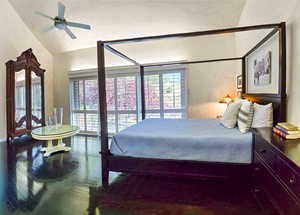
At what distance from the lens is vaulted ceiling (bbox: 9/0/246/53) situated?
381cm

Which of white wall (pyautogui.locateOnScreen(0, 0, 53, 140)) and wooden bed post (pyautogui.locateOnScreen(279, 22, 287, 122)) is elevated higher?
white wall (pyautogui.locateOnScreen(0, 0, 53, 140))

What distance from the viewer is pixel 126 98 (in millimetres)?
5559

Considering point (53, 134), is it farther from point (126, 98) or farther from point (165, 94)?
point (165, 94)

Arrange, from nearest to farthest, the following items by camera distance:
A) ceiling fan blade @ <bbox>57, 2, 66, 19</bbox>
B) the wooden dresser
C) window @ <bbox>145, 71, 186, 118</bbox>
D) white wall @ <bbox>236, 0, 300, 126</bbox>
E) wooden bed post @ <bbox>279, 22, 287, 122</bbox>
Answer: the wooden dresser < white wall @ <bbox>236, 0, 300, 126</bbox> < wooden bed post @ <bbox>279, 22, 287, 122</bbox> < ceiling fan blade @ <bbox>57, 2, 66, 19</bbox> < window @ <bbox>145, 71, 186, 118</bbox>

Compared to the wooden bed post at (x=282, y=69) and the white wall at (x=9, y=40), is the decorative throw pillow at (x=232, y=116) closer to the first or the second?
the wooden bed post at (x=282, y=69)

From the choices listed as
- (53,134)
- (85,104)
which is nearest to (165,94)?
(85,104)

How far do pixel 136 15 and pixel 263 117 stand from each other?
3362 mm

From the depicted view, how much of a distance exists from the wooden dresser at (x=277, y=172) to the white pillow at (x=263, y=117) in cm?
32

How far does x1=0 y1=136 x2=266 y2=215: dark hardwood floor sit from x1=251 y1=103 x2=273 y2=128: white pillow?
30.5 inches

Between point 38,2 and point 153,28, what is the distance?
270 centimetres

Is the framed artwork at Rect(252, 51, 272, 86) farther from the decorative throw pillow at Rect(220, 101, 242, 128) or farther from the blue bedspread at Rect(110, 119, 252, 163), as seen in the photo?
the blue bedspread at Rect(110, 119, 252, 163)

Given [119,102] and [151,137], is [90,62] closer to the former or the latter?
[119,102]


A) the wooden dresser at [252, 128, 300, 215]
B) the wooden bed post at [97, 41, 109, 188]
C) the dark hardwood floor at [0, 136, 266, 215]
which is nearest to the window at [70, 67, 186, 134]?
the dark hardwood floor at [0, 136, 266, 215]

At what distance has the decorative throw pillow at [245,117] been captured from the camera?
7.21ft
